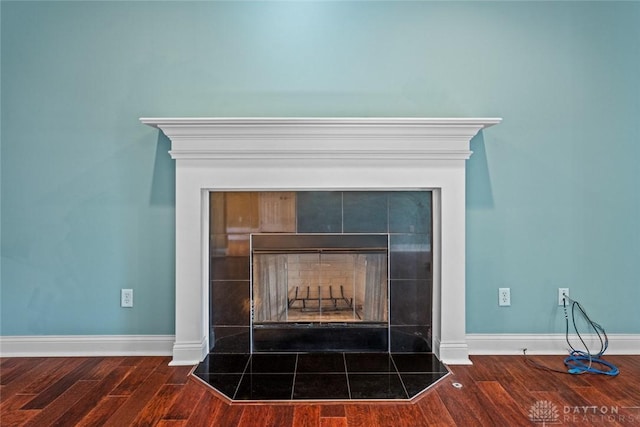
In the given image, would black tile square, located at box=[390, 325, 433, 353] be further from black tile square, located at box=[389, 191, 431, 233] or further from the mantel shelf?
the mantel shelf

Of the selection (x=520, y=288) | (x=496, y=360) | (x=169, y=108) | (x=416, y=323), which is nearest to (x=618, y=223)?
(x=520, y=288)

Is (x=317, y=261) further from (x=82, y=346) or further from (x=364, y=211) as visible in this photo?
(x=82, y=346)

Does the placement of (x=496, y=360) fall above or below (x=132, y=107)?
below

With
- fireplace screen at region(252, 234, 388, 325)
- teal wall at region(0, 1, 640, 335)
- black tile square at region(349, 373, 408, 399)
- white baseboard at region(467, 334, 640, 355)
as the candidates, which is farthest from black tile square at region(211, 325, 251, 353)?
white baseboard at region(467, 334, 640, 355)

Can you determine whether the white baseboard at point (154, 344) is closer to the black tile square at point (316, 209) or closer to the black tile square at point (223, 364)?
the black tile square at point (223, 364)

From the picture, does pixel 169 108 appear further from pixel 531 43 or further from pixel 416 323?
pixel 531 43

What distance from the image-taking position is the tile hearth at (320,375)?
6.51ft

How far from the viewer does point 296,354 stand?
250 cm

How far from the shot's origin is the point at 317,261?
2557mm

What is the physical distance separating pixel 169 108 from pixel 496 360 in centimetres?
259

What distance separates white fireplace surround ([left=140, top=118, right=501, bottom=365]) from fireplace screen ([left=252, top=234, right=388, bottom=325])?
0.36m

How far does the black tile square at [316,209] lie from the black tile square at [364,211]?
77 mm

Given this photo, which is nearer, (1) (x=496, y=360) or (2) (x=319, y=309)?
(1) (x=496, y=360)

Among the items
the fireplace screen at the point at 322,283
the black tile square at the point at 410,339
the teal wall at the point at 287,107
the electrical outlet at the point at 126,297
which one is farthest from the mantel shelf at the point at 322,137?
the black tile square at the point at 410,339
